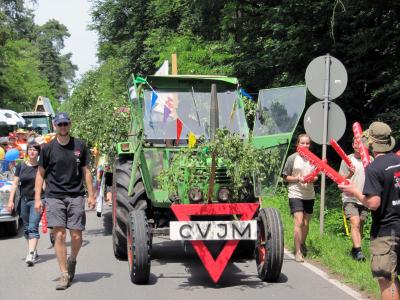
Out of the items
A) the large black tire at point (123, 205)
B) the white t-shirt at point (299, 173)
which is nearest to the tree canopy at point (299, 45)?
the white t-shirt at point (299, 173)

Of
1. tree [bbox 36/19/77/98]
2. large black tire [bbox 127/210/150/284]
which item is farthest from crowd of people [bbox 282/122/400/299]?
tree [bbox 36/19/77/98]

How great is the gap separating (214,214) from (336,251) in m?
2.61

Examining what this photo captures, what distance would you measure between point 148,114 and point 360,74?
25.4ft

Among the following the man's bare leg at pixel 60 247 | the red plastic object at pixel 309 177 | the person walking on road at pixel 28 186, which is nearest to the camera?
the man's bare leg at pixel 60 247

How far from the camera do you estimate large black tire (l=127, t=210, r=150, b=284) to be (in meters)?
7.18

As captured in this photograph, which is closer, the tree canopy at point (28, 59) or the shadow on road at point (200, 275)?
the shadow on road at point (200, 275)

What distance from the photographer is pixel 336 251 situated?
9.17 m

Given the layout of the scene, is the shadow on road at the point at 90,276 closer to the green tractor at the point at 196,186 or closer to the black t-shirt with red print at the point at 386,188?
the green tractor at the point at 196,186

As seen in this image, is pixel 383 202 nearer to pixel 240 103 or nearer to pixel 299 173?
pixel 299 173

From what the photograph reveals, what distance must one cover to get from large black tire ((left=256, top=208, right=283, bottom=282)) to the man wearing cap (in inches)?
78.7

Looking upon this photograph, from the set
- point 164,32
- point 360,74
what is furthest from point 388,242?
point 164,32

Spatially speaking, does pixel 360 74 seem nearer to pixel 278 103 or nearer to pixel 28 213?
pixel 278 103

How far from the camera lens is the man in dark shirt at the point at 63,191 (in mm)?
7488

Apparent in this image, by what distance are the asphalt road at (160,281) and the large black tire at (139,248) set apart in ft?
0.49
